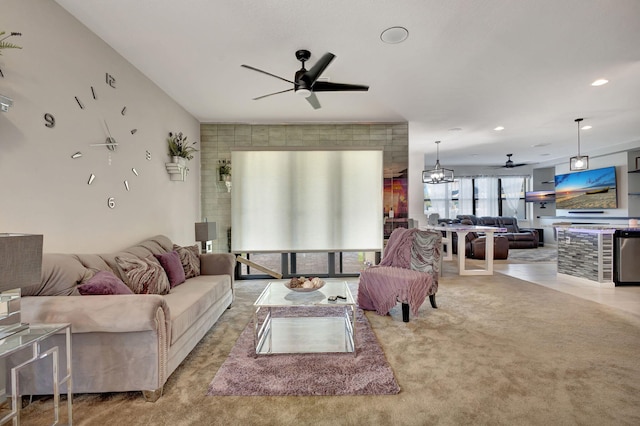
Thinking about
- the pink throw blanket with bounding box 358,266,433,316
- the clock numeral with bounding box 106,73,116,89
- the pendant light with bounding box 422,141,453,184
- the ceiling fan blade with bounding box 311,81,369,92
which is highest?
the clock numeral with bounding box 106,73,116,89

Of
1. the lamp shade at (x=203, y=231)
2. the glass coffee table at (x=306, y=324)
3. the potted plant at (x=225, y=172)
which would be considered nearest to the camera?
the glass coffee table at (x=306, y=324)

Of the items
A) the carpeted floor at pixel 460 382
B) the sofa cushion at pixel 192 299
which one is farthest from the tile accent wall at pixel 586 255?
the sofa cushion at pixel 192 299

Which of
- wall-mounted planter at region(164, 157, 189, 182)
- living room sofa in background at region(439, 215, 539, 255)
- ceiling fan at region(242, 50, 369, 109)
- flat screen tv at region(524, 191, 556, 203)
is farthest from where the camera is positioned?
flat screen tv at region(524, 191, 556, 203)

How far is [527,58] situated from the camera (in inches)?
118

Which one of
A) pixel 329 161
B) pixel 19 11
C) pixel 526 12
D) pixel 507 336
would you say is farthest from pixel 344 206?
pixel 19 11

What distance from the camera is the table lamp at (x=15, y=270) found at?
128cm

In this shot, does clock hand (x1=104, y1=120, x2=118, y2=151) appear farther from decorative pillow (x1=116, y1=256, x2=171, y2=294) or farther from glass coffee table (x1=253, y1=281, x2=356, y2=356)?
glass coffee table (x1=253, y1=281, x2=356, y2=356)

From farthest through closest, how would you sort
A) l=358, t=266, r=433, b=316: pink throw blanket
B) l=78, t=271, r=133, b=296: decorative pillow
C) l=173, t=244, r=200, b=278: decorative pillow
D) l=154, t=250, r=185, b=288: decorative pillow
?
1. l=173, t=244, r=200, b=278: decorative pillow
2. l=358, t=266, r=433, b=316: pink throw blanket
3. l=154, t=250, r=185, b=288: decorative pillow
4. l=78, t=271, r=133, b=296: decorative pillow

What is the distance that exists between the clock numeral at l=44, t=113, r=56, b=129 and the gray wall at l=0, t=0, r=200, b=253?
3 cm

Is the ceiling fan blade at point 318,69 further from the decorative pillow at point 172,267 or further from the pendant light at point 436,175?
the pendant light at point 436,175

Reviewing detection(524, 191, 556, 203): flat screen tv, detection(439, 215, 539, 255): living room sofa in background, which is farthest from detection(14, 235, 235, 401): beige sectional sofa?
detection(524, 191, 556, 203): flat screen tv

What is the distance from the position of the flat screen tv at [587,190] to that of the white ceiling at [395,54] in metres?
3.14

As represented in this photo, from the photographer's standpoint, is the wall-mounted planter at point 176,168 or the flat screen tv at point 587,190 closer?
the wall-mounted planter at point 176,168

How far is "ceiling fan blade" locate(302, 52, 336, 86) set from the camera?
2.47m
